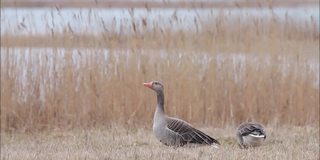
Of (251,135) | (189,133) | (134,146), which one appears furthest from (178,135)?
(251,135)

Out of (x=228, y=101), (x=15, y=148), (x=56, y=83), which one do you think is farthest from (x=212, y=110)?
(x=15, y=148)

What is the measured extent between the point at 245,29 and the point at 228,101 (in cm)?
127

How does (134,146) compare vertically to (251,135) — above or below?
below

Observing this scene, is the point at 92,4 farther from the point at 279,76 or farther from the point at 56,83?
the point at 279,76

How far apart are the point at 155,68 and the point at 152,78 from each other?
170mm

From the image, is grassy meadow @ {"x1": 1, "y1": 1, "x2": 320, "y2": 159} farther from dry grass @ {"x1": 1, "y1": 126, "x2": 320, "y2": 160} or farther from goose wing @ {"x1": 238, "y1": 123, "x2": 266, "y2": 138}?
goose wing @ {"x1": 238, "y1": 123, "x2": 266, "y2": 138}

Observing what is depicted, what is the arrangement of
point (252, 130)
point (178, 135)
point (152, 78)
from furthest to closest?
point (152, 78) < point (252, 130) < point (178, 135)

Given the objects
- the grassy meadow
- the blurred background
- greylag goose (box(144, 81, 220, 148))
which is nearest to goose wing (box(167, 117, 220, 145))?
greylag goose (box(144, 81, 220, 148))

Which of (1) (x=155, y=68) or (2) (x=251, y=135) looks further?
(1) (x=155, y=68)

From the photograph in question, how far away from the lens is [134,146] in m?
10.6

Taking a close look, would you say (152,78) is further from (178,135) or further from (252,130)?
(252,130)

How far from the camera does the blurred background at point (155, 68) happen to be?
13.0m

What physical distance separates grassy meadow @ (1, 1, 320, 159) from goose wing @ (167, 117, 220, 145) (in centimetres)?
210

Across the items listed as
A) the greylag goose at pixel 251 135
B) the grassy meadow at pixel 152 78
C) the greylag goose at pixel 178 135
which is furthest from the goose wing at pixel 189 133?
the grassy meadow at pixel 152 78
